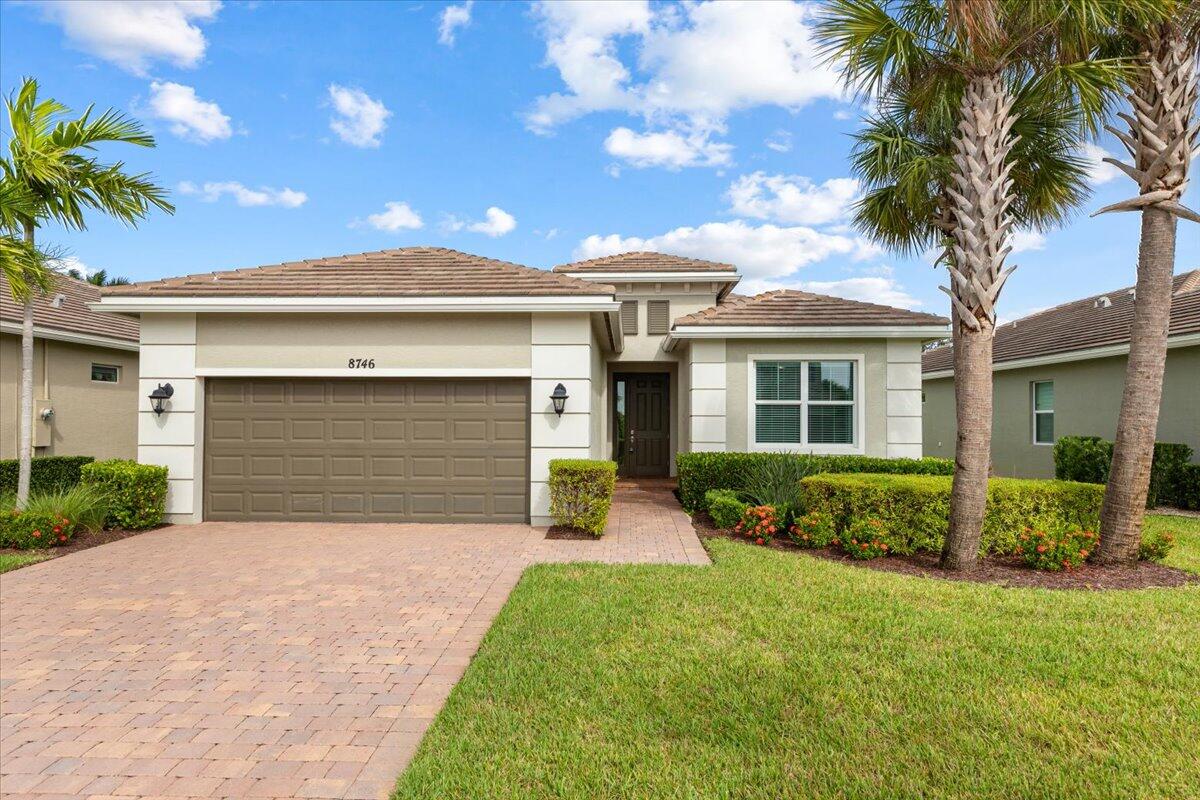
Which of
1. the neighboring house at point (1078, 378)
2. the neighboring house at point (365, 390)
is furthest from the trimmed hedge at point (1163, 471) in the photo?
the neighboring house at point (365, 390)

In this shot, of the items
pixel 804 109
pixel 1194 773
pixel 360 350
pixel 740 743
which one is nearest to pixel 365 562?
pixel 360 350

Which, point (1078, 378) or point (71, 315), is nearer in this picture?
point (71, 315)

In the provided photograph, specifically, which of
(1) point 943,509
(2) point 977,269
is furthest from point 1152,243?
(1) point 943,509

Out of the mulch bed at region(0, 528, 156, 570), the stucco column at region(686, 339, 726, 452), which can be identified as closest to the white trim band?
the mulch bed at region(0, 528, 156, 570)

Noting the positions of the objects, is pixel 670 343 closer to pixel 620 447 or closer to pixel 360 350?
pixel 620 447

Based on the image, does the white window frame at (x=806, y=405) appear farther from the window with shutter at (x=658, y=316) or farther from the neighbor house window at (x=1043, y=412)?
the neighbor house window at (x=1043, y=412)

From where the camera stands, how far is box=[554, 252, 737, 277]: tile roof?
1645 centimetres

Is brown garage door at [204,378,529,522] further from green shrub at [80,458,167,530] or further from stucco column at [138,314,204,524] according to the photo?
green shrub at [80,458,167,530]

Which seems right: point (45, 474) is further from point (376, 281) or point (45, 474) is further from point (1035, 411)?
point (1035, 411)

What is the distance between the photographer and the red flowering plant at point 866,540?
7.69m

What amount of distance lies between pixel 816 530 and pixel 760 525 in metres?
0.80

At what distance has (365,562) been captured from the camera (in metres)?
7.62

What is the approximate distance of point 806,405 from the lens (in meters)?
12.2

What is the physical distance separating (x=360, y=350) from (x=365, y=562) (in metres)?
3.87
